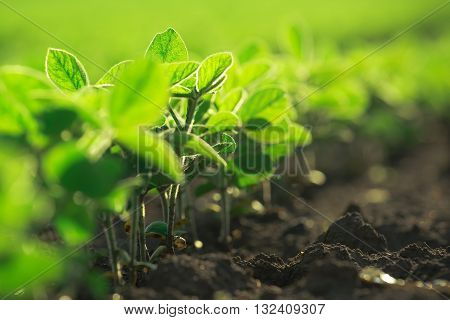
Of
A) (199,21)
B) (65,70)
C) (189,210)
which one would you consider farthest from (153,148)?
(199,21)

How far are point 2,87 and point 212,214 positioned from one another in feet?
5.04

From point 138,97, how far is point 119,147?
27cm

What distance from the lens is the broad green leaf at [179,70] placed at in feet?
4.94

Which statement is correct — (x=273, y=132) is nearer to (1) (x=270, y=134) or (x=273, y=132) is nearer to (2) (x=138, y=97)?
(1) (x=270, y=134)

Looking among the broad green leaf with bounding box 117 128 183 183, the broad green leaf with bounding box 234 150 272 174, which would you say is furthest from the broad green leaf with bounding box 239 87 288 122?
the broad green leaf with bounding box 117 128 183 183

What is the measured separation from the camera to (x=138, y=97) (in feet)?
3.86

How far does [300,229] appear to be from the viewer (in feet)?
8.61

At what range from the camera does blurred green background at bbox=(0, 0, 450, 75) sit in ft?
21.6

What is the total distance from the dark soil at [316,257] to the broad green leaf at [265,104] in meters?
0.43

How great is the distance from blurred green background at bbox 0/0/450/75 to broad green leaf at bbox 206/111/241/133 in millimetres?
3167

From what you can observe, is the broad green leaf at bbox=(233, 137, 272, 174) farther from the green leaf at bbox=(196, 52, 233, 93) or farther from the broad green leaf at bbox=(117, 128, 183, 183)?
the broad green leaf at bbox=(117, 128, 183, 183)

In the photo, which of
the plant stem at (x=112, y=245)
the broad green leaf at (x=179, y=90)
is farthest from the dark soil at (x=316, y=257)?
the broad green leaf at (x=179, y=90)

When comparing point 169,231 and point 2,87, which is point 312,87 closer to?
point 169,231

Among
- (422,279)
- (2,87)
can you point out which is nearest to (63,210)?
(2,87)
